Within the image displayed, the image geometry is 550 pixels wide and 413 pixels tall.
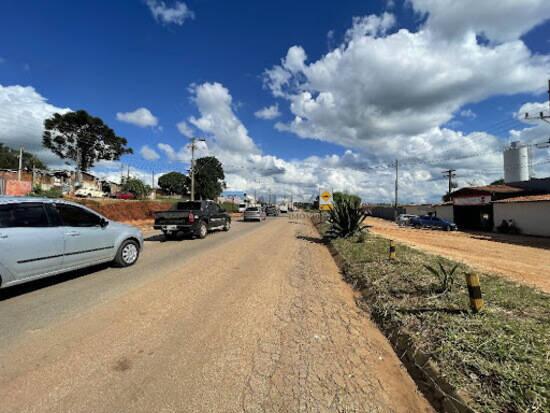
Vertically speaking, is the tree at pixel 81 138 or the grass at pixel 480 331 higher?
the tree at pixel 81 138

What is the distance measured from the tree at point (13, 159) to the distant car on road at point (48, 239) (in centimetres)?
6890

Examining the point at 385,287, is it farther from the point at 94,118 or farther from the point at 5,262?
the point at 94,118

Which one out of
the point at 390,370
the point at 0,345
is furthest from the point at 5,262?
the point at 390,370

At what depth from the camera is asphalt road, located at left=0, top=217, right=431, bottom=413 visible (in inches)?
105

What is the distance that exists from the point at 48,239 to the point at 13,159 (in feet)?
261

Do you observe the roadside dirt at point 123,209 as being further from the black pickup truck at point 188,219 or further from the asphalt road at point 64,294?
the asphalt road at point 64,294

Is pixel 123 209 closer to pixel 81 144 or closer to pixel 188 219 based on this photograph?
pixel 188 219

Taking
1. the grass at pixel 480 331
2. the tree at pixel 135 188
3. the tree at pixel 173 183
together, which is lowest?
the grass at pixel 480 331

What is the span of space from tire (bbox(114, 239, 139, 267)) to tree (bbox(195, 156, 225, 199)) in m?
65.7

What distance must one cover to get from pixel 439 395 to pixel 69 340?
4.15 m

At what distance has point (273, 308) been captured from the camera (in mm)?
5000

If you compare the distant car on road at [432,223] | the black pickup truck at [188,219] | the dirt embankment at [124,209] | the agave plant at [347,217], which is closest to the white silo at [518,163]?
the distant car on road at [432,223]

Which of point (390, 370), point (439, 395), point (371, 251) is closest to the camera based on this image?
point (439, 395)

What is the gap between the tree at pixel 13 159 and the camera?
62.4 metres
